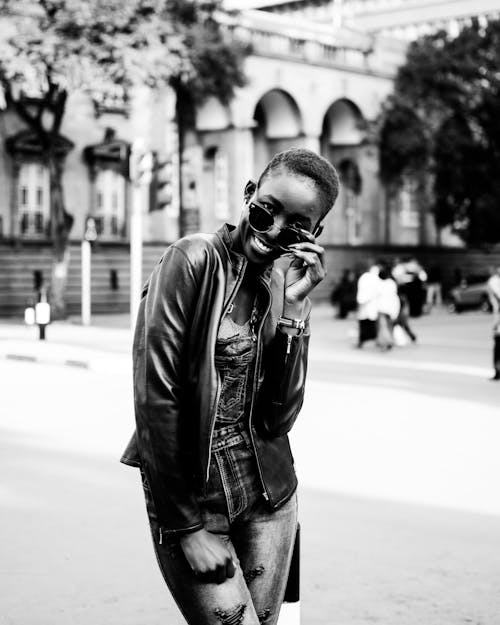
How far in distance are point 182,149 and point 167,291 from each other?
39831 millimetres

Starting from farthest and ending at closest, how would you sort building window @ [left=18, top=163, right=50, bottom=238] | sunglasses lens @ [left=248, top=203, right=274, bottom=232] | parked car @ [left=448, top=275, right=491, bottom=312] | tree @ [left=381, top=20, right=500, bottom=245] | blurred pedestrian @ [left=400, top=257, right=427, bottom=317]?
tree @ [left=381, top=20, right=500, bottom=245], parked car @ [left=448, top=275, right=491, bottom=312], blurred pedestrian @ [left=400, top=257, right=427, bottom=317], building window @ [left=18, top=163, right=50, bottom=238], sunglasses lens @ [left=248, top=203, right=274, bottom=232]

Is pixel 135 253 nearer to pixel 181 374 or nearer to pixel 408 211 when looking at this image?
pixel 181 374

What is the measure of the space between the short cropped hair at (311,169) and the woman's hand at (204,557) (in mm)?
866

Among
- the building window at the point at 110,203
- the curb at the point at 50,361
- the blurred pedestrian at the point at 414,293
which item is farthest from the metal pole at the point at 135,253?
the building window at the point at 110,203

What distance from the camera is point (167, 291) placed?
111 inches

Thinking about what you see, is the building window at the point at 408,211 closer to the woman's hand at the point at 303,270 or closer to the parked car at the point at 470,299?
the parked car at the point at 470,299

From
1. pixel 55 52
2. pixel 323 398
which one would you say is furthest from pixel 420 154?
pixel 323 398

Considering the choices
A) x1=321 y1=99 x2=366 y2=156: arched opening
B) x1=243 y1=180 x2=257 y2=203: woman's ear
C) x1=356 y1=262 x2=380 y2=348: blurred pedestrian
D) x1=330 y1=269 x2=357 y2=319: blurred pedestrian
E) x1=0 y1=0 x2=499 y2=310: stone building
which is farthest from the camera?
x1=321 y1=99 x2=366 y2=156: arched opening

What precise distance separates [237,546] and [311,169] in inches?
38.2

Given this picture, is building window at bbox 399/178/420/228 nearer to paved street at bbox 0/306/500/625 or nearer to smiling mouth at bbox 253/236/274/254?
paved street at bbox 0/306/500/625

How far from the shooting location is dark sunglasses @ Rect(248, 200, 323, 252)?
2.93 m

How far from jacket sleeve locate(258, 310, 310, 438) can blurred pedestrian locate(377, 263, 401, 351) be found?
→ 18.9 m

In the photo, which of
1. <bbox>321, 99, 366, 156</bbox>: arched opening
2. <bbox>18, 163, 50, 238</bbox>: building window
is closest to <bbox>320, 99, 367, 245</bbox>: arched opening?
<bbox>321, 99, 366, 156</bbox>: arched opening

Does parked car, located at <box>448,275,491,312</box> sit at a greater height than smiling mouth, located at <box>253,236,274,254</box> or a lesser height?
lesser
